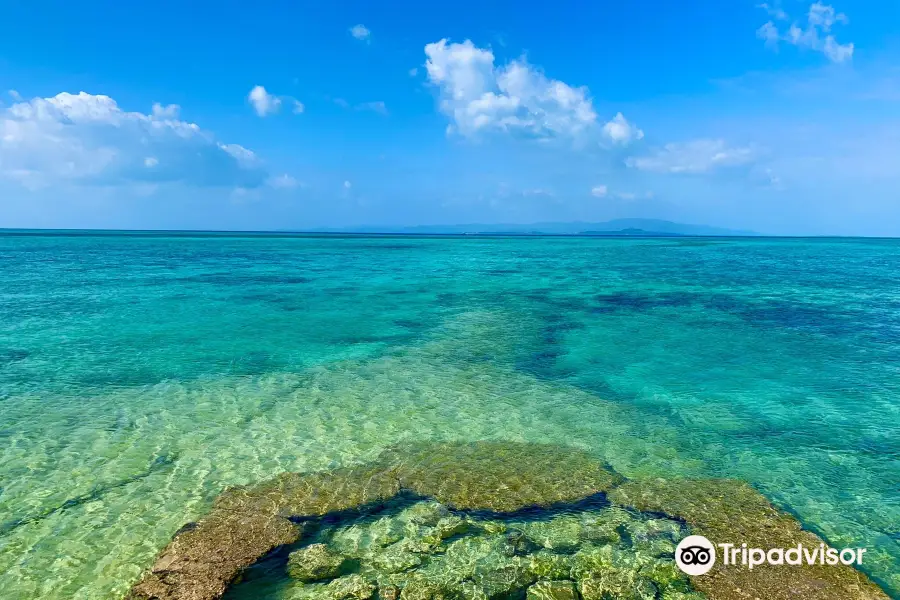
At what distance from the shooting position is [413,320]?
72.9 ft

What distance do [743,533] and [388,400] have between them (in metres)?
7.83

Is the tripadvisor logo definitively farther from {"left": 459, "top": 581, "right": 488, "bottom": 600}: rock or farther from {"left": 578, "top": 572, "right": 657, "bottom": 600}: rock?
{"left": 459, "top": 581, "right": 488, "bottom": 600}: rock

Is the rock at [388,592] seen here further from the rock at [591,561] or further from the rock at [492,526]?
the rock at [591,561]

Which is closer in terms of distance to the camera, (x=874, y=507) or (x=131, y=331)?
(x=874, y=507)

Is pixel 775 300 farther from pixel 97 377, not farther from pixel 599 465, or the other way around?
pixel 97 377

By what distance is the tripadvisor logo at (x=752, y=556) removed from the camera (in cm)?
616

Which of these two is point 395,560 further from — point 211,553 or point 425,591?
point 211,553

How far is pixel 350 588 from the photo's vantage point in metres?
5.72

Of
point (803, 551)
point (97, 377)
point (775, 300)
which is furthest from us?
point (775, 300)

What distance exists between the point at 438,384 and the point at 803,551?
8.64 meters

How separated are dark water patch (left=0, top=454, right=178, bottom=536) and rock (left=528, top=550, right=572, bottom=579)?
254 inches

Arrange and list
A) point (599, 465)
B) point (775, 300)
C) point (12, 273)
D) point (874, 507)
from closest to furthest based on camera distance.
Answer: point (874, 507), point (599, 465), point (775, 300), point (12, 273)

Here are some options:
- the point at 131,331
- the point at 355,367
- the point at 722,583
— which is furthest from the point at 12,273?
the point at 722,583

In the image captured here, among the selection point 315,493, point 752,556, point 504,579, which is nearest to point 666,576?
point 752,556
